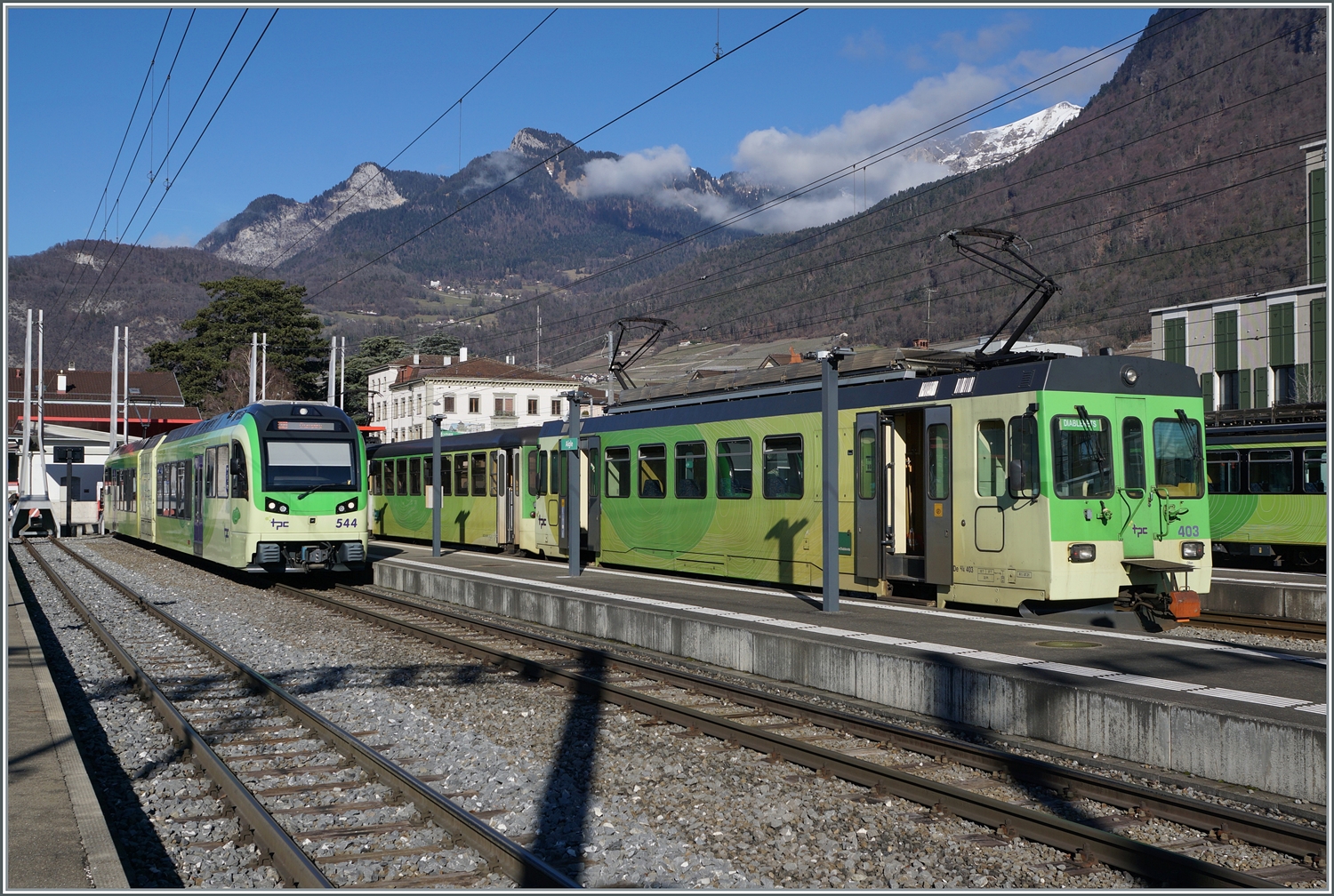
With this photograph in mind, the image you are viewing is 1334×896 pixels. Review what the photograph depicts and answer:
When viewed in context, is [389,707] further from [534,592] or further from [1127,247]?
[1127,247]

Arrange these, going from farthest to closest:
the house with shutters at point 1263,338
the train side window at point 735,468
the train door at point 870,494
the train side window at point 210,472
Answer: the house with shutters at point 1263,338 → the train side window at point 210,472 → the train side window at point 735,468 → the train door at point 870,494

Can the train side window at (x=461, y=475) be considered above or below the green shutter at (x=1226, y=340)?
below

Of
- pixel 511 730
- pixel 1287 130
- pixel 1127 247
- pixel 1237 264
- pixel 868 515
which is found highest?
pixel 1287 130

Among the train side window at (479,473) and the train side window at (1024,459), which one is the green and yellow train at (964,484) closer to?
the train side window at (1024,459)

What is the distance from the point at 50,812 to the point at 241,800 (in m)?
1.00

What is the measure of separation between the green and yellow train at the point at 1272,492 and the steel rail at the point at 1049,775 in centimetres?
1727

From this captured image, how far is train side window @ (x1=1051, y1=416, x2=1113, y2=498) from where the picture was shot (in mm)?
12719

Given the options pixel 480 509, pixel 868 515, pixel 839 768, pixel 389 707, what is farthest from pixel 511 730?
pixel 480 509

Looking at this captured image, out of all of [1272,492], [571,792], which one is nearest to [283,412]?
[571,792]

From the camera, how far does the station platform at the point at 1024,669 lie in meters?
7.39

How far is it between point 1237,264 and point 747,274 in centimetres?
6571

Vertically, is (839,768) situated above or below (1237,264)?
below

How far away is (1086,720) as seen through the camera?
325 inches

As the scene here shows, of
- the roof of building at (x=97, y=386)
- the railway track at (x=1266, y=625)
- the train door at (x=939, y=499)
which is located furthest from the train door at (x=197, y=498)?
the roof of building at (x=97, y=386)
